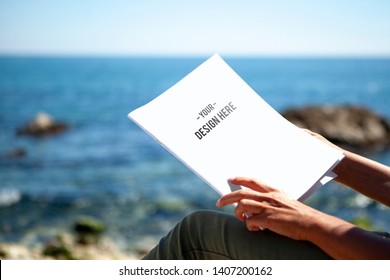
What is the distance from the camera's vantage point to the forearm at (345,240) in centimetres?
111

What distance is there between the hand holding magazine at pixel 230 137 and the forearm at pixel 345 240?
6.9 inches

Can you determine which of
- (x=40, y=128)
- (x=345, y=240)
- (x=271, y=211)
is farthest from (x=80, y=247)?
(x=40, y=128)

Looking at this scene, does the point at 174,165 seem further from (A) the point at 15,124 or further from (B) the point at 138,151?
(A) the point at 15,124

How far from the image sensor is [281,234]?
123 cm

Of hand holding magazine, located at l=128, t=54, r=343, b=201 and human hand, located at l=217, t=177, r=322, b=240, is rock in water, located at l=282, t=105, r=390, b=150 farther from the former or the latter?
human hand, located at l=217, t=177, r=322, b=240

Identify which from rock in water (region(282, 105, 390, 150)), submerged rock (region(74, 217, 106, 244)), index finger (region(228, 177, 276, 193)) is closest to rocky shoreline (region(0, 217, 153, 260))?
submerged rock (region(74, 217, 106, 244))

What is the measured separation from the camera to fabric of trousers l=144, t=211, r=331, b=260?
123 cm

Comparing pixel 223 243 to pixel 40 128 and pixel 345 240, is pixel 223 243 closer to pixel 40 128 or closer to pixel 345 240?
pixel 345 240

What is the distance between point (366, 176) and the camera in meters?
1.48

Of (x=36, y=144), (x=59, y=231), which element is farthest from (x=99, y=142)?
(x=59, y=231)

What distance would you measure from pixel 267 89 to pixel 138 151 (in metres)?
27.2

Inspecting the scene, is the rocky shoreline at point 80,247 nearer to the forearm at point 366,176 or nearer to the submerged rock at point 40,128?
the forearm at point 366,176

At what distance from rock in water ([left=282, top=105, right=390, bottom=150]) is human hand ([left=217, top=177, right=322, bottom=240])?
11.7m
